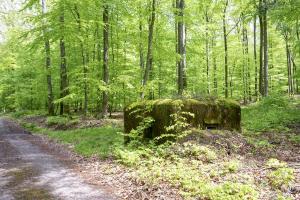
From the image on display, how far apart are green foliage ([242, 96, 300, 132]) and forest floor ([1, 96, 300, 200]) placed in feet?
0.15

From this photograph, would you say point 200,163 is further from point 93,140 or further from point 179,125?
point 93,140

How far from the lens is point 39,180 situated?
8.38 metres

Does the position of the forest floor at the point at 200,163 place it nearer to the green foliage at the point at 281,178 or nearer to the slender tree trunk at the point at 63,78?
the green foliage at the point at 281,178

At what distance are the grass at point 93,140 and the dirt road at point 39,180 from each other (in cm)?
135

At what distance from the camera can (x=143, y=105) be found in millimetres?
11977

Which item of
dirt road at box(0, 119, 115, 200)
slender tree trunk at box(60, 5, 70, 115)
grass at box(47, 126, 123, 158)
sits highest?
slender tree trunk at box(60, 5, 70, 115)

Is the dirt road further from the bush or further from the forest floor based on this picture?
the bush

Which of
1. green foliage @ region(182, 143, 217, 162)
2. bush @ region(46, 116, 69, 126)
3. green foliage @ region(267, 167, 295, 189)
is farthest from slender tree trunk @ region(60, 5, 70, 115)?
green foliage @ region(267, 167, 295, 189)

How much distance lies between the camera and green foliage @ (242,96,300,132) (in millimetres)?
14210

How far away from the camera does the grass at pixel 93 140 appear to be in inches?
464


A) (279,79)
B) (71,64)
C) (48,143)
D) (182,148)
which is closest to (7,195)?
(182,148)

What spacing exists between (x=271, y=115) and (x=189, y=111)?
665 cm

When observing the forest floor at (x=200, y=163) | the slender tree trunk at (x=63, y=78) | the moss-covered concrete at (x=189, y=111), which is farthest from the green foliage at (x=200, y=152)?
the slender tree trunk at (x=63, y=78)

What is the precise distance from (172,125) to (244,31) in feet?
86.2
